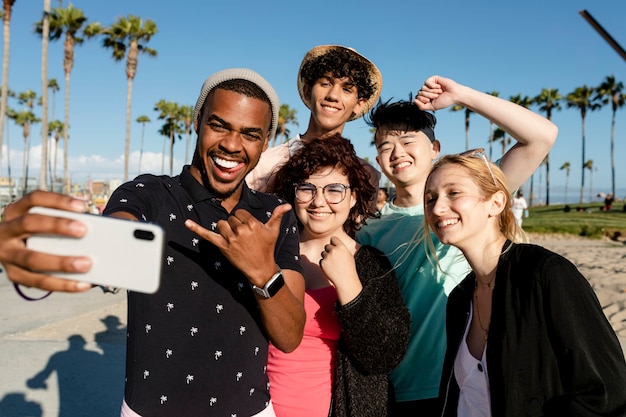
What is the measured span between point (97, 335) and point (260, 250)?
5.79 metres

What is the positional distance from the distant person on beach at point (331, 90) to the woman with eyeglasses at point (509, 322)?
51.6 inches

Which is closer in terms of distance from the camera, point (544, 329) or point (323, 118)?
point (544, 329)

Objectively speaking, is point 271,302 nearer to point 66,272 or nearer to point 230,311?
point 230,311

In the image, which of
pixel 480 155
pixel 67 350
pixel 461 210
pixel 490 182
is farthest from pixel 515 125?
pixel 67 350

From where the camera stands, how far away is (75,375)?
5.05 meters

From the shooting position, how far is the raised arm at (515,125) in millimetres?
2455

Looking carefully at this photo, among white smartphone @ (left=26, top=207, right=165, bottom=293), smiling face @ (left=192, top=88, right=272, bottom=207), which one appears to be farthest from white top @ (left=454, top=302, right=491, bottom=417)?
white smartphone @ (left=26, top=207, right=165, bottom=293)

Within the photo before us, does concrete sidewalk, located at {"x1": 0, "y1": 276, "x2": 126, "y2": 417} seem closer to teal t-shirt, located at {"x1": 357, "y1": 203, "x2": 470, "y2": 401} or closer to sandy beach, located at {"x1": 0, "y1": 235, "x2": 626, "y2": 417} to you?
sandy beach, located at {"x1": 0, "y1": 235, "x2": 626, "y2": 417}

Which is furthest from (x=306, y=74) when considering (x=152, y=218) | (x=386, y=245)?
(x=152, y=218)

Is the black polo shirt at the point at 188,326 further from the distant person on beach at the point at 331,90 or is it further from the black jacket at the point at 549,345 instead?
the distant person on beach at the point at 331,90

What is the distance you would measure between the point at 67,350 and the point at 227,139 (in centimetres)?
510

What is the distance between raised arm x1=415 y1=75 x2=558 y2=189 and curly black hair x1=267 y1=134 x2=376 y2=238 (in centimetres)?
61

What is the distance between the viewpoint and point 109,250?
3.63ft

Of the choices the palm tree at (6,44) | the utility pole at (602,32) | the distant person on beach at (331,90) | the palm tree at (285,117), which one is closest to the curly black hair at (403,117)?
the distant person on beach at (331,90)
